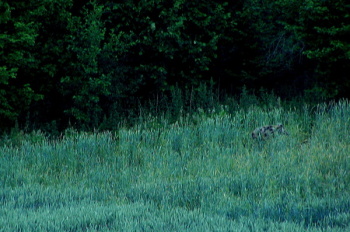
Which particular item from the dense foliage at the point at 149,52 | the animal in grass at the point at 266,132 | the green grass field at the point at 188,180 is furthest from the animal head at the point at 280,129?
the dense foliage at the point at 149,52

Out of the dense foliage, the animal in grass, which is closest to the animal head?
the animal in grass

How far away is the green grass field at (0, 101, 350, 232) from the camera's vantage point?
7.10m

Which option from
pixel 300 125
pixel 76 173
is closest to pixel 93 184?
pixel 76 173

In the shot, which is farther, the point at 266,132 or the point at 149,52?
the point at 149,52

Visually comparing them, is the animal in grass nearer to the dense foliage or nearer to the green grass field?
the green grass field

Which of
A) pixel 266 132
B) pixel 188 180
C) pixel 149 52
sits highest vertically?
pixel 149 52

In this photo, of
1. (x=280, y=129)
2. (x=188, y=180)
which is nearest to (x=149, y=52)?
(x=280, y=129)

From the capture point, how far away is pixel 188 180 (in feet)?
28.9

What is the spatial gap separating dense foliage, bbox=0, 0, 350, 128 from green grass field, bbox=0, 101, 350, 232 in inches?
112

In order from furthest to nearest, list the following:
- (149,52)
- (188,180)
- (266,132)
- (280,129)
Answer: (149,52)
(280,129)
(266,132)
(188,180)

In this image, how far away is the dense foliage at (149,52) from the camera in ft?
47.6

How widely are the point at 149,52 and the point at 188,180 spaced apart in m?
8.65

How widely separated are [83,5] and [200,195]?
9552mm

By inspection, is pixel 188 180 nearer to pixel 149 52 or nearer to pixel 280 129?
pixel 280 129
